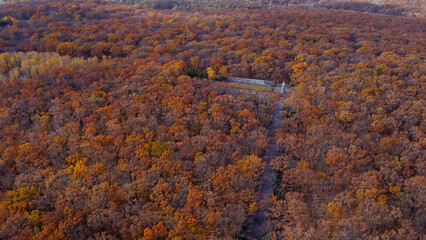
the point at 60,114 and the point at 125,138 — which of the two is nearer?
the point at 125,138

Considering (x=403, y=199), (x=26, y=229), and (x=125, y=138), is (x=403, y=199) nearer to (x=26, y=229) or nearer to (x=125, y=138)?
(x=125, y=138)

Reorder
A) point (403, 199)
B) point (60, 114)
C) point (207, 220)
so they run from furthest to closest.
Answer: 1. point (60, 114)
2. point (403, 199)
3. point (207, 220)

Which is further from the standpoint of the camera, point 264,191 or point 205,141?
point 205,141

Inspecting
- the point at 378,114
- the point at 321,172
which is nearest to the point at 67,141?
the point at 321,172

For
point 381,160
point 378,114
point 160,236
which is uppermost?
point 378,114

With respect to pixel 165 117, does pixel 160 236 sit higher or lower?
lower

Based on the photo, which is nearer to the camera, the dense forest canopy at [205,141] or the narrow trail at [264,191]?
the dense forest canopy at [205,141]
